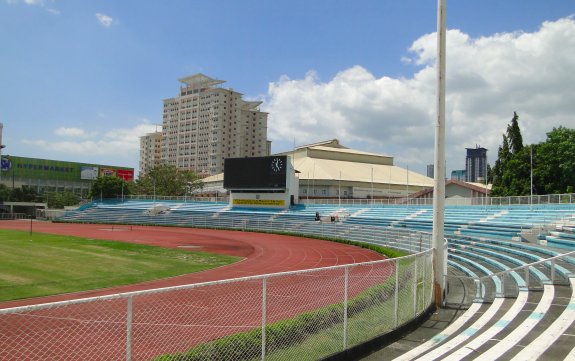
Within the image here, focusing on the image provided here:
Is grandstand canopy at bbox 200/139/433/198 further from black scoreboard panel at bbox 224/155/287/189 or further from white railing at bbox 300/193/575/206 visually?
white railing at bbox 300/193/575/206

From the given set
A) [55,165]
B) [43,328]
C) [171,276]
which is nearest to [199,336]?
[43,328]

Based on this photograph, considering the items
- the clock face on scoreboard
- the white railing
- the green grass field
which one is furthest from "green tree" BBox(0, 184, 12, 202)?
the white railing

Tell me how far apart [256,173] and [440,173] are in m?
44.2

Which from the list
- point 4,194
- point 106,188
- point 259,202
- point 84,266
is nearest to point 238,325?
point 84,266

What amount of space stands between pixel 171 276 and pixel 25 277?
17.7 feet

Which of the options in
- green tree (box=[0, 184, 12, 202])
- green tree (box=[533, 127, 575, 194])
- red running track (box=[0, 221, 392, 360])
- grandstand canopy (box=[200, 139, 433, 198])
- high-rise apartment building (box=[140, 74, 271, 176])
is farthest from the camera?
high-rise apartment building (box=[140, 74, 271, 176])

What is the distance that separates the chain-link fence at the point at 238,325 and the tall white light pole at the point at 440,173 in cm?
25

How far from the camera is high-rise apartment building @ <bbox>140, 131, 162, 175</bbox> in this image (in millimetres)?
177000

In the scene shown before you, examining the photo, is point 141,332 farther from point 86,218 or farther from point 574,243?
point 86,218

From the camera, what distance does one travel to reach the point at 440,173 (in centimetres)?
1166

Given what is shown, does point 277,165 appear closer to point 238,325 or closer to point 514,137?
point 514,137

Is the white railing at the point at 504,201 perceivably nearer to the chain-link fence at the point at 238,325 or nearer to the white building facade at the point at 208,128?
the chain-link fence at the point at 238,325

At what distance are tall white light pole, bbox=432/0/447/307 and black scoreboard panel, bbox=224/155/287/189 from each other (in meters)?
41.7

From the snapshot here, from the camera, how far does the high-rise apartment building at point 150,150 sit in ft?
581
